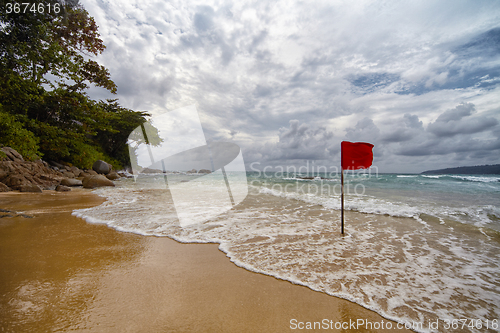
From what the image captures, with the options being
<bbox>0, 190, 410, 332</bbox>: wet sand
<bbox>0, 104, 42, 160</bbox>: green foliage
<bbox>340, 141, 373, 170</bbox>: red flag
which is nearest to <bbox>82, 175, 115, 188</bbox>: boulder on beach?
<bbox>0, 104, 42, 160</bbox>: green foliage

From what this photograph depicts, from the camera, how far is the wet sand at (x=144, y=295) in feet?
6.02

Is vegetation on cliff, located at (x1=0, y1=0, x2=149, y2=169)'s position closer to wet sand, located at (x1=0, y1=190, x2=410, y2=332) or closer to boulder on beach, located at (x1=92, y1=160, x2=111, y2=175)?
boulder on beach, located at (x1=92, y1=160, x2=111, y2=175)

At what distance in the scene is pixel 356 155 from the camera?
4.73 metres

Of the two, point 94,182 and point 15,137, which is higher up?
point 15,137

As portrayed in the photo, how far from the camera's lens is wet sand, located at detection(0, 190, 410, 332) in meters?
1.83

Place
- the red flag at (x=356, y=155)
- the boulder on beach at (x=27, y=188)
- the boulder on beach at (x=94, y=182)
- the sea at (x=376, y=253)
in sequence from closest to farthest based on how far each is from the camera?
the sea at (x=376, y=253) → the red flag at (x=356, y=155) → the boulder on beach at (x=27, y=188) → the boulder on beach at (x=94, y=182)

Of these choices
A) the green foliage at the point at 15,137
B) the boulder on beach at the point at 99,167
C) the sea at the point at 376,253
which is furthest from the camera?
the boulder on beach at the point at 99,167

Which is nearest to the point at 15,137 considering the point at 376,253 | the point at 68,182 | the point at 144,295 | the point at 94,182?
the point at 68,182

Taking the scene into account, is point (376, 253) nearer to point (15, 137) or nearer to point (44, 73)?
point (15, 137)

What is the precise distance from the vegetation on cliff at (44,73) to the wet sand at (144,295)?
13.3 metres

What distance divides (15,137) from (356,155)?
17.5 meters

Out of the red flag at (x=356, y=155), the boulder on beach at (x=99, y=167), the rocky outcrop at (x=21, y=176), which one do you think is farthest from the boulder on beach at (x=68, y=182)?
the red flag at (x=356, y=155)

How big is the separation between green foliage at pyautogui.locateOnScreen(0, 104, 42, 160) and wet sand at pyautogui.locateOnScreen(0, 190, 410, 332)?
40.1 ft

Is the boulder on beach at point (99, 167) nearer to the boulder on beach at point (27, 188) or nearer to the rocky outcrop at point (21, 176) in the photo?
the rocky outcrop at point (21, 176)
